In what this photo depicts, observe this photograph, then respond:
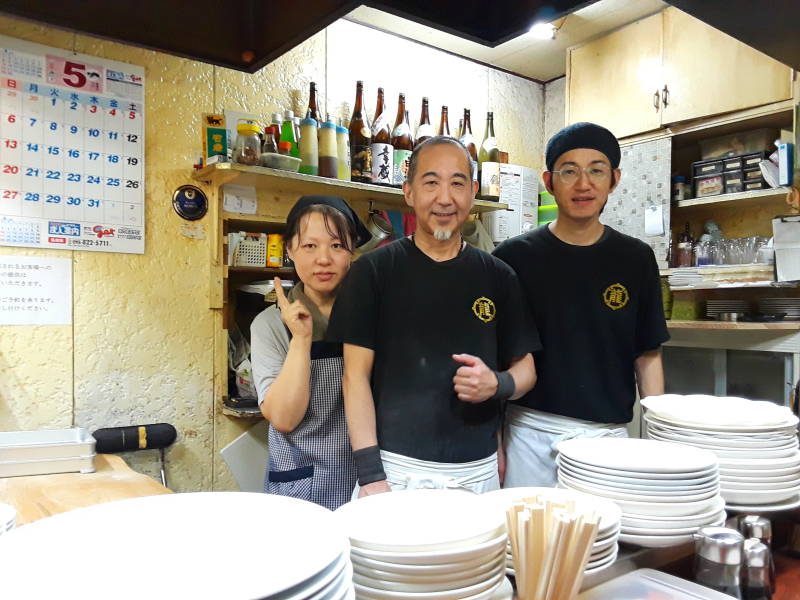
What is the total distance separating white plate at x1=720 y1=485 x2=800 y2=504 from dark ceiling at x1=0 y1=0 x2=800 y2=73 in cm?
94

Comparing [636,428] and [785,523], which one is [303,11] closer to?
[785,523]

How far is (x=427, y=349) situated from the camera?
1422 mm

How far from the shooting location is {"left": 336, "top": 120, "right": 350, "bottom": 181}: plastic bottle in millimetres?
2904

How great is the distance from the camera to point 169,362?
267 centimetres

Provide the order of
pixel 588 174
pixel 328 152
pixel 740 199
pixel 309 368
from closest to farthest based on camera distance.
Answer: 1. pixel 309 368
2. pixel 588 174
3. pixel 328 152
4. pixel 740 199

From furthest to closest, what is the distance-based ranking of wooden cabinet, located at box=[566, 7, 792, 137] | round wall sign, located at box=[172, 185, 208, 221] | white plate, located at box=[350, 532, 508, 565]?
wooden cabinet, located at box=[566, 7, 792, 137], round wall sign, located at box=[172, 185, 208, 221], white plate, located at box=[350, 532, 508, 565]

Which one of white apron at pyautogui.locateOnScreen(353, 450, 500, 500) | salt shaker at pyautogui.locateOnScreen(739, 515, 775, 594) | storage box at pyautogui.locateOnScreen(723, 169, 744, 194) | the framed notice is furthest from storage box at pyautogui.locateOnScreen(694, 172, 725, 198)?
the framed notice

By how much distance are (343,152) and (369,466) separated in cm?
195

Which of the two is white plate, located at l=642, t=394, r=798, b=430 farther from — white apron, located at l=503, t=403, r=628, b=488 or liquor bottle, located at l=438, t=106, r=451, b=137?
liquor bottle, located at l=438, t=106, r=451, b=137

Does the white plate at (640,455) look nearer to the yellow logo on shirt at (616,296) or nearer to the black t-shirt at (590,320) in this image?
the black t-shirt at (590,320)

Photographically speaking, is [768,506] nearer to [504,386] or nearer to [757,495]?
[757,495]

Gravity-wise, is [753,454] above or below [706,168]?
below

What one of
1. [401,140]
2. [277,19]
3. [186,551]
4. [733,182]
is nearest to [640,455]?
[186,551]

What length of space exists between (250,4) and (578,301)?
3.68 feet
